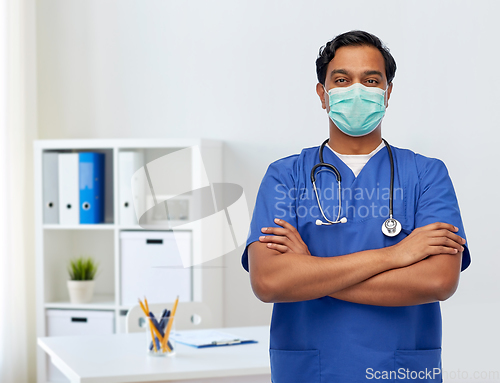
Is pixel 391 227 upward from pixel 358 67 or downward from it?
downward

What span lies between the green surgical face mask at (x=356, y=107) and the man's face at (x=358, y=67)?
2 centimetres

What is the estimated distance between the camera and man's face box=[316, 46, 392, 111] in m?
1.41

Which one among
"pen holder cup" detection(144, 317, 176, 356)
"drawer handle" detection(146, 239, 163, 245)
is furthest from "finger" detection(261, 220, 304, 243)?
"drawer handle" detection(146, 239, 163, 245)

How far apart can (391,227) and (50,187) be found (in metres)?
2.46

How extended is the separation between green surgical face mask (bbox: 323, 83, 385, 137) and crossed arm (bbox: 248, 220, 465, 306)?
0.28 metres

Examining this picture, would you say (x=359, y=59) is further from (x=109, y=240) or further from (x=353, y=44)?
(x=109, y=240)

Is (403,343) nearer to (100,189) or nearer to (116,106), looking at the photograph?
(100,189)

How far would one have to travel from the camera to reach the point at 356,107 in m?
1.39

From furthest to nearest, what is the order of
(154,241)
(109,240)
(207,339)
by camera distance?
(109,240)
(154,241)
(207,339)

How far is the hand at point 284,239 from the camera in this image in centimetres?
135

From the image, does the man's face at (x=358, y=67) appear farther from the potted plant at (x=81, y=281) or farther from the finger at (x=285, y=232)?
the potted plant at (x=81, y=281)

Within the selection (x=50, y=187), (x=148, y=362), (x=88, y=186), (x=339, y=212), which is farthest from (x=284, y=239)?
(x=50, y=187)

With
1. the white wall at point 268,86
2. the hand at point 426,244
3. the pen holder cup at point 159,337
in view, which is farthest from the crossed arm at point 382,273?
the white wall at point 268,86

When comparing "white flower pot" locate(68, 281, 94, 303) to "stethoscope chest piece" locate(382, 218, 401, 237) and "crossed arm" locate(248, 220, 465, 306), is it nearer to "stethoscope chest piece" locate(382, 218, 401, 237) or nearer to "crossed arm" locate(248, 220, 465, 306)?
"crossed arm" locate(248, 220, 465, 306)
